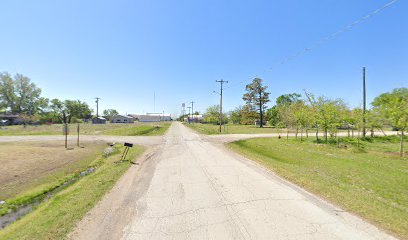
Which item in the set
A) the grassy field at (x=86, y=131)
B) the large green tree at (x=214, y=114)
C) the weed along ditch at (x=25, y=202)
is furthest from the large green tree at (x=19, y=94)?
the weed along ditch at (x=25, y=202)

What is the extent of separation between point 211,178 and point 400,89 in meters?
67.7

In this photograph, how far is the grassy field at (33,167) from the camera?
9.07 metres

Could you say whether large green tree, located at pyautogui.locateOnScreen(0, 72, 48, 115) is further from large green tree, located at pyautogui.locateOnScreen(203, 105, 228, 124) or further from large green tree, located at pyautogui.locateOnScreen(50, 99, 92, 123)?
large green tree, located at pyautogui.locateOnScreen(203, 105, 228, 124)

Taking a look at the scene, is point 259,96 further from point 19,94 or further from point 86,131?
point 19,94

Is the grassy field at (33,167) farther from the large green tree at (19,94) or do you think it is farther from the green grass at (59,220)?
the large green tree at (19,94)

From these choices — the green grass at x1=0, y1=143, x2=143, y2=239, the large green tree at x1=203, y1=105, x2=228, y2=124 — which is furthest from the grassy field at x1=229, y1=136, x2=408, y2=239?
the large green tree at x1=203, y1=105, x2=228, y2=124

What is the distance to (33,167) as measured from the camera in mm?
11914

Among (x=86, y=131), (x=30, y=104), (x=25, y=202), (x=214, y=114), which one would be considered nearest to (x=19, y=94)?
(x=30, y=104)

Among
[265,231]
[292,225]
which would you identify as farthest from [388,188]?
[265,231]

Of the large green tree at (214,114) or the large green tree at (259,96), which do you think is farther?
the large green tree at (214,114)

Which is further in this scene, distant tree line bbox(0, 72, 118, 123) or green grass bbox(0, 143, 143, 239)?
distant tree line bbox(0, 72, 118, 123)

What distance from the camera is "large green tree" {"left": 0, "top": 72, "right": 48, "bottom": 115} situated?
74188mm

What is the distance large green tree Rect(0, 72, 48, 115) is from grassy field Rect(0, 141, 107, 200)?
283 feet

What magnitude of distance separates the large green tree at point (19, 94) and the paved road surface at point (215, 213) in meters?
99.8
